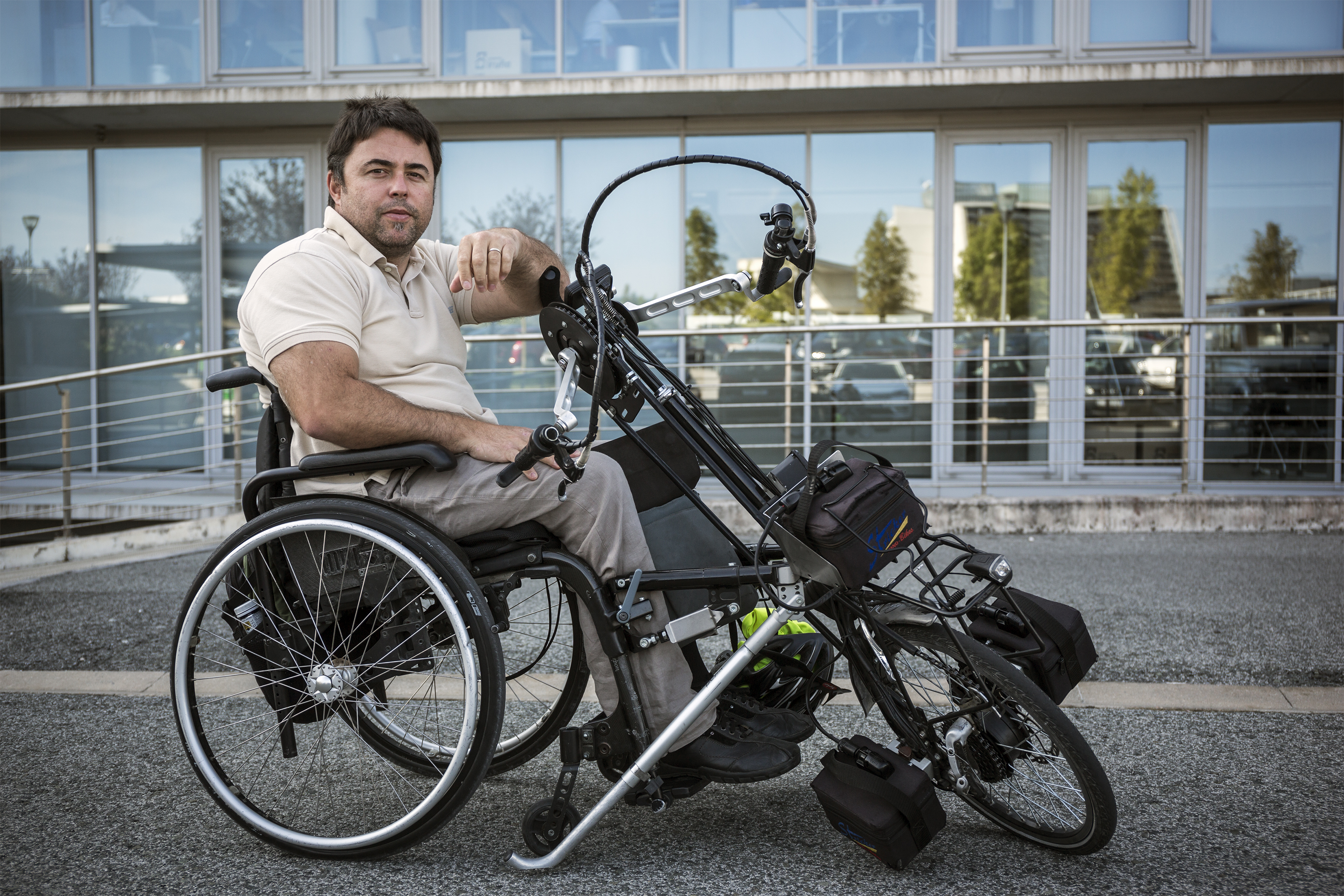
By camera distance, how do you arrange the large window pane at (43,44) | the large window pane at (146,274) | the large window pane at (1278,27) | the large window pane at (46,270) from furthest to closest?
the large window pane at (46,270) → the large window pane at (146,274) → the large window pane at (43,44) → the large window pane at (1278,27)

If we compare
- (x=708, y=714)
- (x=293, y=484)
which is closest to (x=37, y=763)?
(x=293, y=484)

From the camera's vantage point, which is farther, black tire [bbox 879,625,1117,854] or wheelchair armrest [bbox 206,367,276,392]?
wheelchair armrest [bbox 206,367,276,392]

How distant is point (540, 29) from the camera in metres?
8.90

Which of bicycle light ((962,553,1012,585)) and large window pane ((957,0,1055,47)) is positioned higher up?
large window pane ((957,0,1055,47))

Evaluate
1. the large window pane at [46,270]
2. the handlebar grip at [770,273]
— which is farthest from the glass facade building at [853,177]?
the handlebar grip at [770,273]

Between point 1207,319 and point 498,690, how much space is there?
6275 millimetres

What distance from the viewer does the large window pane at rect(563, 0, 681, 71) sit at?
8.80 metres

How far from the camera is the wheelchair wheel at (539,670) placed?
2.49m

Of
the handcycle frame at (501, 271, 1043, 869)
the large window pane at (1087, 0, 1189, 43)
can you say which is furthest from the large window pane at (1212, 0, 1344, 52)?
the handcycle frame at (501, 271, 1043, 869)

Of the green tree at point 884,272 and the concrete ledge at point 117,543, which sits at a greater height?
the green tree at point 884,272

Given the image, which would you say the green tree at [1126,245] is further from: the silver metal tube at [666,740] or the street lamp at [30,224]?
the street lamp at [30,224]

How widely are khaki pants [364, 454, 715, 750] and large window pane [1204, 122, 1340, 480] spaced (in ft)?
26.2

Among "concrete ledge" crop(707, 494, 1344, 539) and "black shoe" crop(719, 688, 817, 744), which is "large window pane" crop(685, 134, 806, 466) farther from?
"black shoe" crop(719, 688, 817, 744)

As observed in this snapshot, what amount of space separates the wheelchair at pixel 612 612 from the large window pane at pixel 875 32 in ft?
23.9
